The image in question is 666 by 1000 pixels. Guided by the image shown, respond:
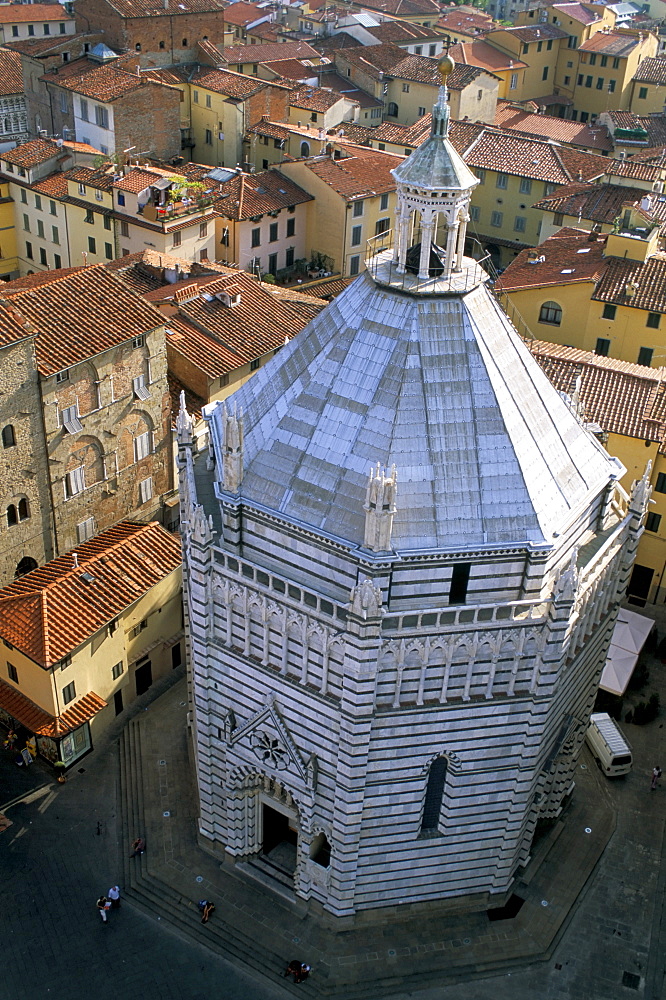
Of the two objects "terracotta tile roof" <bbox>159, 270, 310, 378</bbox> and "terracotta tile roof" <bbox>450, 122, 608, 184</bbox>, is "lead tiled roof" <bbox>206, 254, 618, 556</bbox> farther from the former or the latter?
"terracotta tile roof" <bbox>450, 122, 608, 184</bbox>

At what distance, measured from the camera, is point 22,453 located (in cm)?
3653

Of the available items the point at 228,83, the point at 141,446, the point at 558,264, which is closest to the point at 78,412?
the point at 141,446

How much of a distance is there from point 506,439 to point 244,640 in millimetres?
8218

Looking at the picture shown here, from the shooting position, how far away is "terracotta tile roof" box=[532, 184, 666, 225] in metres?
58.8

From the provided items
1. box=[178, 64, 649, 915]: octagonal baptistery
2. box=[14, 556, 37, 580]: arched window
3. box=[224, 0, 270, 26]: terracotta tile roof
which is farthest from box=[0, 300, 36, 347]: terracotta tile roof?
box=[224, 0, 270, 26]: terracotta tile roof

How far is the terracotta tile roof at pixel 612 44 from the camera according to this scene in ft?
306

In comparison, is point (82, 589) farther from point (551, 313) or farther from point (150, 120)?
point (150, 120)

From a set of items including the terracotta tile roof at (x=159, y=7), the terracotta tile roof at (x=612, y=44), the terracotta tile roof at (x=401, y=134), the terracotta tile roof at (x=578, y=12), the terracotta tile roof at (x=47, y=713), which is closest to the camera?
the terracotta tile roof at (x=47, y=713)

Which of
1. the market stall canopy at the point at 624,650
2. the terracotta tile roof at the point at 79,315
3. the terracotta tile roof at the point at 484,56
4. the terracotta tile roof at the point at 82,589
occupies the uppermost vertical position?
the terracotta tile roof at the point at 79,315

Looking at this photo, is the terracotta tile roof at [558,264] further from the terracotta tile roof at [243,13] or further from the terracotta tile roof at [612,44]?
the terracotta tile roof at [243,13]

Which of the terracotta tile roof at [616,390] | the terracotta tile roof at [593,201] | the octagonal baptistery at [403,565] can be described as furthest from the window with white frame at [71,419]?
the terracotta tile roof at [593,201]

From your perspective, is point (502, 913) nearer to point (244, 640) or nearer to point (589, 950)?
point (589, 950)

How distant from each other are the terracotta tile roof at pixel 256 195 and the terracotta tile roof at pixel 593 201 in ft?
47.7

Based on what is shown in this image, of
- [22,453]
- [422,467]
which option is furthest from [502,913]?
[22,453]
